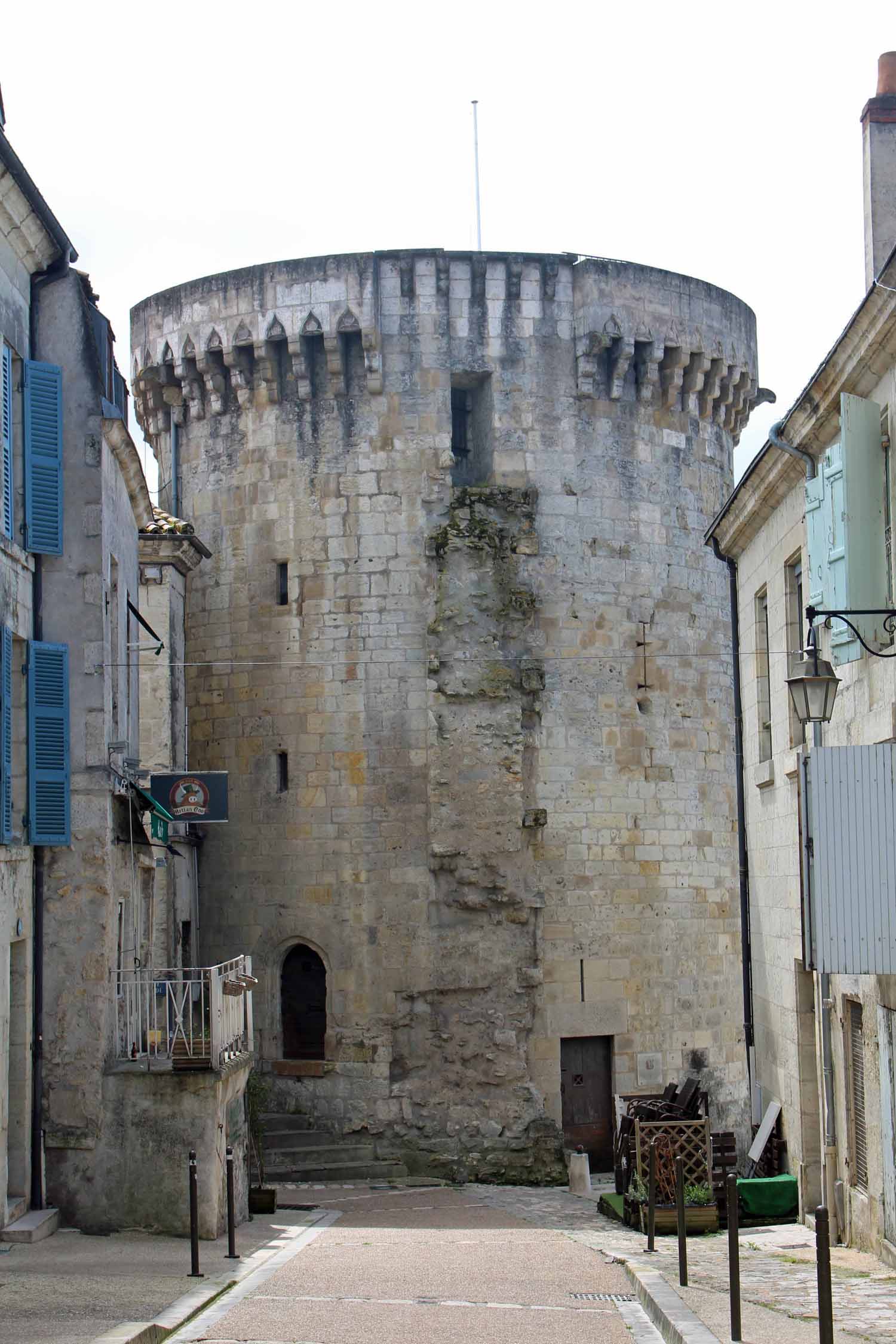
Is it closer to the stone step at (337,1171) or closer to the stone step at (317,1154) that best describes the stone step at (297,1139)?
the stone step at (317,1154)

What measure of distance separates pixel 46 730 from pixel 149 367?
10902 millimetres

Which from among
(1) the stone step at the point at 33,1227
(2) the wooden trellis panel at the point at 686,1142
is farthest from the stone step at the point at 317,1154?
(1) the stone step at the point at 33,1227

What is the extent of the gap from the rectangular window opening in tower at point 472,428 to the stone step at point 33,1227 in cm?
1172

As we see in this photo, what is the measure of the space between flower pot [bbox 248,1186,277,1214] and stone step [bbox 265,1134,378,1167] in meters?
3.39

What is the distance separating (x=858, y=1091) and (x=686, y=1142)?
3495 millimetres

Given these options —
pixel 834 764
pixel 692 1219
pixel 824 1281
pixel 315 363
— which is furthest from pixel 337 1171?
pixel 824 1281

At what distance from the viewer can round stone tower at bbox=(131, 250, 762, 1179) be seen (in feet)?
74.7

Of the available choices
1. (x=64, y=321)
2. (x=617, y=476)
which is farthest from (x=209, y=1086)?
(x=617, y=476)

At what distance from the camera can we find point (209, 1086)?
50.6 ft

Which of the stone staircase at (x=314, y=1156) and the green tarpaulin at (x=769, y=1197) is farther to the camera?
the stone staircase at (x=314, y=1156)

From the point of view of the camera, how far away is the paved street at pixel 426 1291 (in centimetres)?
1022

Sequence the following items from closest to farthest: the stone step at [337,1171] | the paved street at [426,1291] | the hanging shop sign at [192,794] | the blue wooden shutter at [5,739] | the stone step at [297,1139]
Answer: the paved street at [426,1291] → the blue wooden shutter at [5,739] → the hanging shop sign at [192,794] → the stone step at [337,1171] → the stone step at [297,1139]

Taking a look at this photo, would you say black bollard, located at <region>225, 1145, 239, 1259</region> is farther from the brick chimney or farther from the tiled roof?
the tiled roof

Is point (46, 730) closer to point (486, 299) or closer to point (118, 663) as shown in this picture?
point (118, 663)
